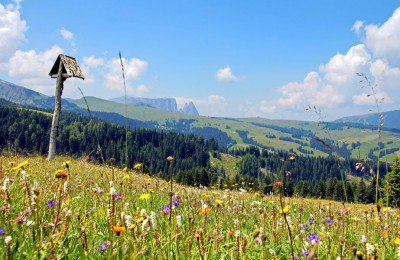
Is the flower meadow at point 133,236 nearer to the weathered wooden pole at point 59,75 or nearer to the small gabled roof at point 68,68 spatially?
the weathered wooden pole at point 59,75

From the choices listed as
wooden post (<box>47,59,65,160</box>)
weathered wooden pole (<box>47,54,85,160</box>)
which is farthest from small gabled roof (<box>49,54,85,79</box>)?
wooden post (<box>47,59,65,160</box>)

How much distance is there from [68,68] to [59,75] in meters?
0.69

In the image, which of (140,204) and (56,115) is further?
(56,115)

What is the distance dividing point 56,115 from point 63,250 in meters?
17.1

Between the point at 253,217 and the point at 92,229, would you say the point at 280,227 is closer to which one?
the point at 253,217

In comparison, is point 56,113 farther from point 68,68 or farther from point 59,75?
point 68,68

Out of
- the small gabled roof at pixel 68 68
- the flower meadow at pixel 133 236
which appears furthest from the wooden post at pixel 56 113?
the flower meadow at pixel 133 236

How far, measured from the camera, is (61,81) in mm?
18500

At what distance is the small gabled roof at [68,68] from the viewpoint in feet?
59.8

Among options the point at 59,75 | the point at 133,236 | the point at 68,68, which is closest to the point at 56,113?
the point at 59,75

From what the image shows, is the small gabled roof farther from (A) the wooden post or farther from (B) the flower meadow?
(B) the flower meadow

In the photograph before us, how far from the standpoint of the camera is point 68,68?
18.3 metres

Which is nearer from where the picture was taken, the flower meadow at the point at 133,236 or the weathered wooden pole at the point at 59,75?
the flower meadow at the point at 133,236

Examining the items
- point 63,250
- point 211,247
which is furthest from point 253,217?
point 63,250
